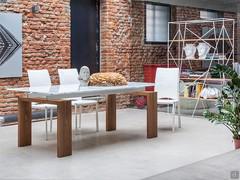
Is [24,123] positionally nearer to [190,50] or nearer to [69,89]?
[69,89]

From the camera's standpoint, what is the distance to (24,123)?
5383 millimetres

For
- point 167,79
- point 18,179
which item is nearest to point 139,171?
point 18,179

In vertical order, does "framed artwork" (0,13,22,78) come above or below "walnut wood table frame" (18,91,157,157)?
above

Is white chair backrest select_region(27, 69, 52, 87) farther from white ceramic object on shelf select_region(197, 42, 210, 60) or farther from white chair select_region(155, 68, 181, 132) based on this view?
white ceramic object on shelf select_region(197, 42, 210, 60)

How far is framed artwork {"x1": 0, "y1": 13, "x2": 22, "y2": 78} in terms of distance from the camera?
274 inches

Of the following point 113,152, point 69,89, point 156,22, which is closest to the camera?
point 113,152

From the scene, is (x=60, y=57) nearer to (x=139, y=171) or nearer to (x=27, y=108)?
(x=27, y=108)

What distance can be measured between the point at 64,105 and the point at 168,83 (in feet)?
7.67

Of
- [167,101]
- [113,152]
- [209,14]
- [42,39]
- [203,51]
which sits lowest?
[113,152]

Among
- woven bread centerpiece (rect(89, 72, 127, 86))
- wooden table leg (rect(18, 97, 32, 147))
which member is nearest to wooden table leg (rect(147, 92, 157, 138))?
woven bread centerpiece (rect(89, 72, 127, 86))

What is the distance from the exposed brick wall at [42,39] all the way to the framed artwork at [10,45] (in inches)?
4.3

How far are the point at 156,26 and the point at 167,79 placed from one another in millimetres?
3507

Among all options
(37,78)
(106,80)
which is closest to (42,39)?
(37,78)

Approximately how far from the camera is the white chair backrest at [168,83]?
6617mm
